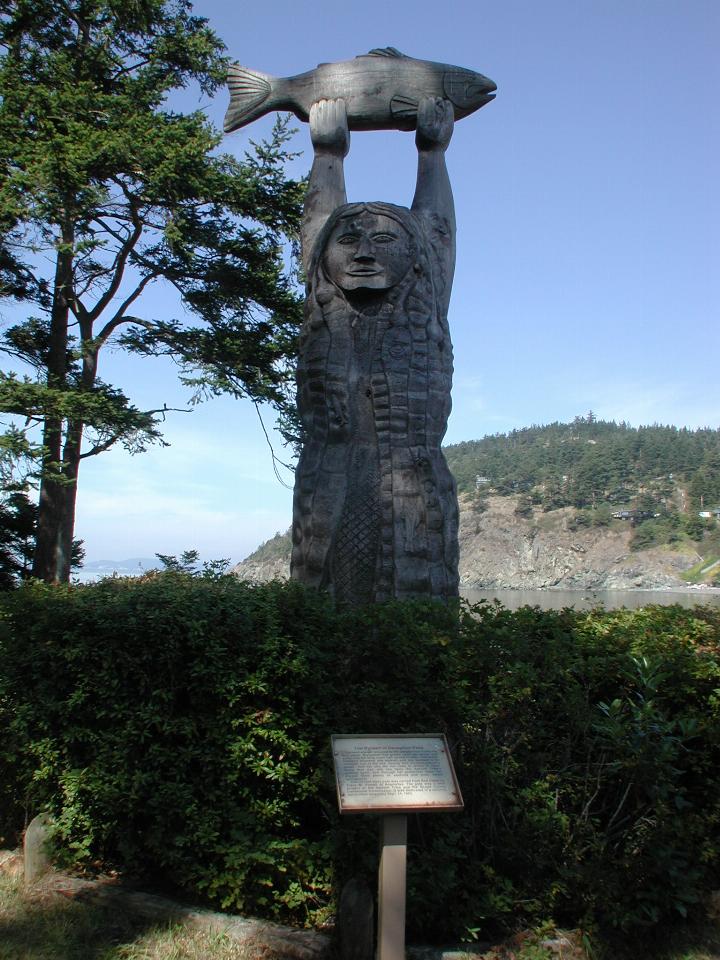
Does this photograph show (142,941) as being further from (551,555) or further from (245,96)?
(551,555)

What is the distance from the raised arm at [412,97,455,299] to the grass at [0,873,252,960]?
5.77m

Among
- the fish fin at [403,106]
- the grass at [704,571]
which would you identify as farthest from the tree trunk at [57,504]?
the grass at [704,571]

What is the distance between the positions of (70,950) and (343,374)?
459cm

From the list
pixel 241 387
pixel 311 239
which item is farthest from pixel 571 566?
pixel 311 239

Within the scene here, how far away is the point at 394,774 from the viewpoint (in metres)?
3.29

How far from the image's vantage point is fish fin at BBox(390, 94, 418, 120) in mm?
8078

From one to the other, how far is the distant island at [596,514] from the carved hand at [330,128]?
4305 centimetres

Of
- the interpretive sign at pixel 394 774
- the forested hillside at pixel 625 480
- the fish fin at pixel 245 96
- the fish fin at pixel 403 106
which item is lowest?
the interpretive sign at pixel 394 774

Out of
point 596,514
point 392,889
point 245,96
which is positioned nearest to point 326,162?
point 245,96

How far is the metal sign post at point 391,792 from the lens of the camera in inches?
125

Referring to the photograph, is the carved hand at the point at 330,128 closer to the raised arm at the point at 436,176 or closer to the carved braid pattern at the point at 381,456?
the raised arm at the point at 436,176

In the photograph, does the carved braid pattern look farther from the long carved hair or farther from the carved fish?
the carved fish

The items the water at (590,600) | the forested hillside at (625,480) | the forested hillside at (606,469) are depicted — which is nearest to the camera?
the water at (590,600)

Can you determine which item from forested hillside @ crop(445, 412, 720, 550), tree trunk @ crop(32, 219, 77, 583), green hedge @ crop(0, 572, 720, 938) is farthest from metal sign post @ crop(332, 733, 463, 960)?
forested hillside @ crop(445, 412, 720, 550)
